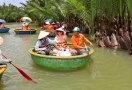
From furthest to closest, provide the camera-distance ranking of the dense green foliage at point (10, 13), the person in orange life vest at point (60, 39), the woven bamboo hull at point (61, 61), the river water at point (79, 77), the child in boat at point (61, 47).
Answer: the dense green foliage at point (10, 13) < the person in orange life vest at point (60, 39) < the child in boat at point (61, 47) < the woven bamboo hull at point (61, 61) < the river water at point (79, 77)

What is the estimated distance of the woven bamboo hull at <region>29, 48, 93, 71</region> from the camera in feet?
23.1

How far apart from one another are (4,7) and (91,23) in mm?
21226

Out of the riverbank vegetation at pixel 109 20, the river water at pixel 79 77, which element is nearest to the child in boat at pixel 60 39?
the river water at pixel 79 77

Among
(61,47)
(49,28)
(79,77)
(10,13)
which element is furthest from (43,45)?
(10,13)

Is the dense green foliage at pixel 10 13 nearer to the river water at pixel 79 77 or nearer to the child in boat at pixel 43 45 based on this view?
the river water at pixel 79 77

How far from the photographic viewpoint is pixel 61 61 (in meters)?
7.07

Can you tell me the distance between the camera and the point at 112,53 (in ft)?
33.7

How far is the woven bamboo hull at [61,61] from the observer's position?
23.1 ft

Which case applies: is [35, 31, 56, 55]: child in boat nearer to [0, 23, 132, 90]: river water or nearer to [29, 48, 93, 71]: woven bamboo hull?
[29, 48, 93, 71]: woven bamboo hull

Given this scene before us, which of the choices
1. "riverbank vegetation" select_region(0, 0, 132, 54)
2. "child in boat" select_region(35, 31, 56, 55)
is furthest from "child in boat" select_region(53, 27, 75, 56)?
"riverbank vegetation" select_region(0, 0, 132, 54)

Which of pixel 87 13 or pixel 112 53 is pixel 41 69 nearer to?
pixel 112 53

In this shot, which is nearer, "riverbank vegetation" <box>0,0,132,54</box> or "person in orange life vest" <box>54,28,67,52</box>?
"person in orange life vest" <box>54,28,67,52</box>

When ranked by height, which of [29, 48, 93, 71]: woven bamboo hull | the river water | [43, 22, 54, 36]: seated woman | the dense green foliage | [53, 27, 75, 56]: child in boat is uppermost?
the dense green foliage

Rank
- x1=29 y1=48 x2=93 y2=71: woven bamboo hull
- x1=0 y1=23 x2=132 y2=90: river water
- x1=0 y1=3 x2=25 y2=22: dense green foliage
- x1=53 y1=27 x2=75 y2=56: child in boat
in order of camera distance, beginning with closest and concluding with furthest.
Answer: x1=0 y1=23 x2=132 y2=90: river water
x1=29 y1=48 x2=93 y2=71: woven bamboo hull
x1=53 y1=27 x2=75 y2=56: child in boat
x1=0 y1=3 x2=25 y2=22: dense green foliage
